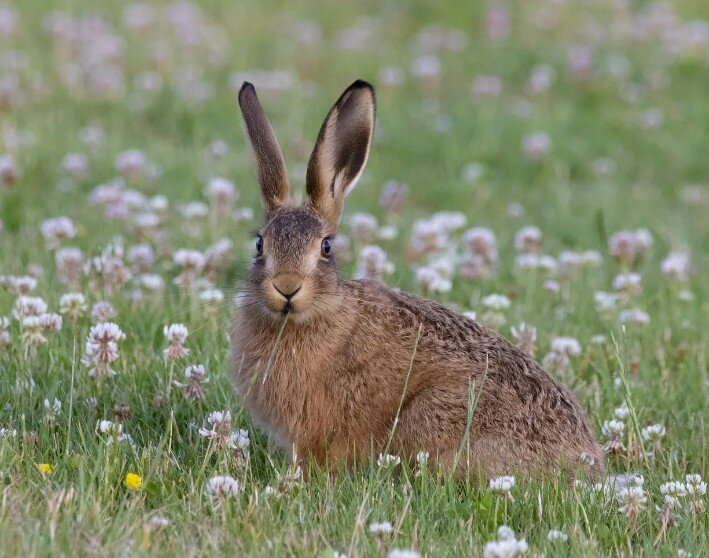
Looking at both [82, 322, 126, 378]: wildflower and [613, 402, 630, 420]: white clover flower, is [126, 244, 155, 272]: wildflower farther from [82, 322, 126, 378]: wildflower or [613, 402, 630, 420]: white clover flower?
[613, 402, 630, 420]: white clover flower

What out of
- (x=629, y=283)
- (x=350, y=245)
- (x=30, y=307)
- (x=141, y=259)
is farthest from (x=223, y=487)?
(x=350, y=245)

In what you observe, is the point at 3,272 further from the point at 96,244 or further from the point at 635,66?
the point at 635,66

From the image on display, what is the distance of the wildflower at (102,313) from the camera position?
21.4 ft

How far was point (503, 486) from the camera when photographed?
4.90 m

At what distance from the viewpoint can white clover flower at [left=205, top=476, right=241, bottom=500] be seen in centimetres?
472

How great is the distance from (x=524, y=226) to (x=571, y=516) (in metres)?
5.42

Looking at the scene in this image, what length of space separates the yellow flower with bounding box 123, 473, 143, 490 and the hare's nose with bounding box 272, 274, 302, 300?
976 millimetres

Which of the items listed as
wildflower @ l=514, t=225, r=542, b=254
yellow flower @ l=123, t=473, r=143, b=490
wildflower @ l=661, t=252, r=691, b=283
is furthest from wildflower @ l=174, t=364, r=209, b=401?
wildflower @ l=661, t=252, r=691, b=283

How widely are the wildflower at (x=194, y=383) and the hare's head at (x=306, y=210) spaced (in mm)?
469

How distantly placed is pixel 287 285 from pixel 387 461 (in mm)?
851

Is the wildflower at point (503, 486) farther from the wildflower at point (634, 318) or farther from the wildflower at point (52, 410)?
the wildflower at point (634, 318)

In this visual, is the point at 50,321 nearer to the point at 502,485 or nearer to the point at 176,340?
the point at 176,340

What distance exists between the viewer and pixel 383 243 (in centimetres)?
915

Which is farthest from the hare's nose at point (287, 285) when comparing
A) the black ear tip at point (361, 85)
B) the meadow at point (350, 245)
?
the black ear tip at point (361, 85)
